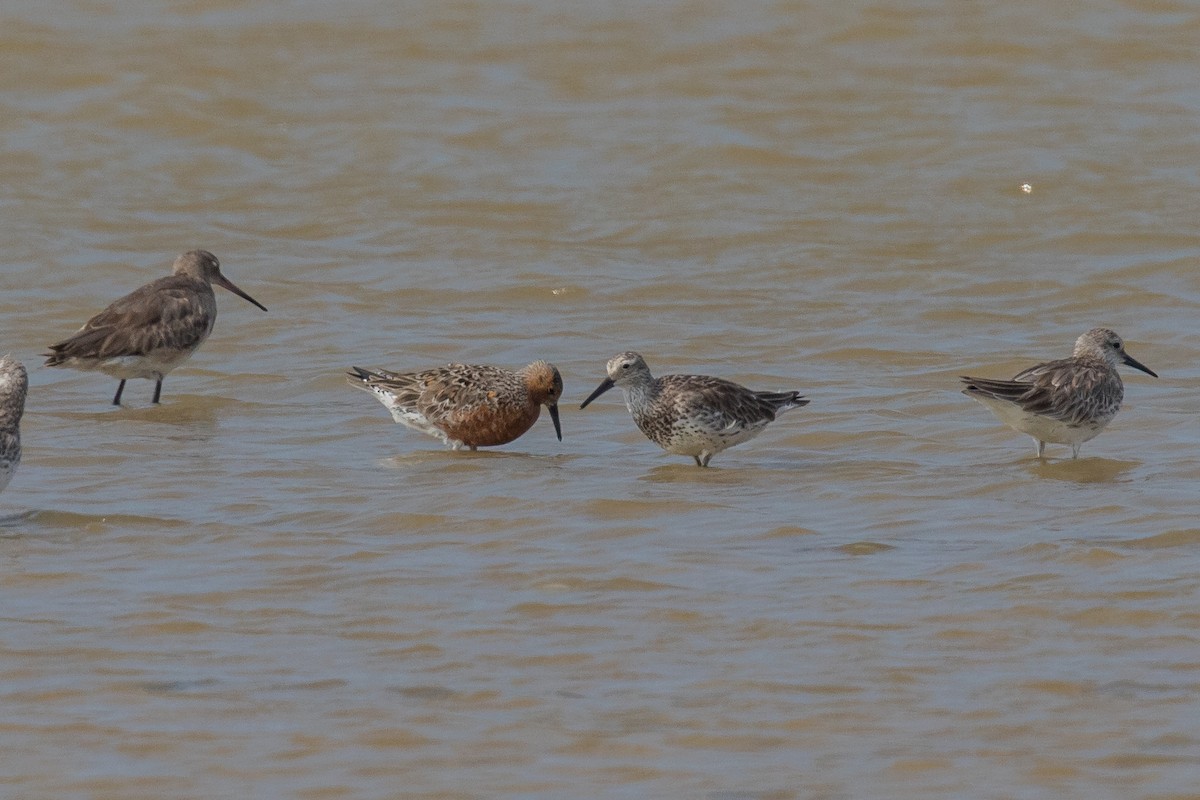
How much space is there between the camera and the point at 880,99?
19734 mm

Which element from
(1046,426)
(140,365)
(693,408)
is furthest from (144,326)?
(1046,426)

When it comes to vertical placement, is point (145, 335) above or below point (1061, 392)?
below

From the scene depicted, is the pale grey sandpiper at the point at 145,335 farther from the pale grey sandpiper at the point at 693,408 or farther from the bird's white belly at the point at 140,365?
the pale grey sandpiper at the point at 693,408

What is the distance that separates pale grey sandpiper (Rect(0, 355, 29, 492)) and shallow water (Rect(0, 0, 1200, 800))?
0.31 m

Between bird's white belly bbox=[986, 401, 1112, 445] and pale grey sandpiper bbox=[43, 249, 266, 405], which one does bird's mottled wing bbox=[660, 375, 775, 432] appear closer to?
bird's white belly bbox=[986, 401, 1112, 445]

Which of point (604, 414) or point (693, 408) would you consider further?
point (604, 414)

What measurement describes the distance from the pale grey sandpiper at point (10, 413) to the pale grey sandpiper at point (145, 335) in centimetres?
291

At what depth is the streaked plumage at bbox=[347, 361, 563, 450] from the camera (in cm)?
1122

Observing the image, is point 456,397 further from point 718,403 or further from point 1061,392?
point 1061,392

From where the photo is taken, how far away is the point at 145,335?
1270 cm

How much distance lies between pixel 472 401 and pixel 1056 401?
128 inches

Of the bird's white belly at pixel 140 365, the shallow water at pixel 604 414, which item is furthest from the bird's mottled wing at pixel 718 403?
the bird's white belly at pixel 140 365

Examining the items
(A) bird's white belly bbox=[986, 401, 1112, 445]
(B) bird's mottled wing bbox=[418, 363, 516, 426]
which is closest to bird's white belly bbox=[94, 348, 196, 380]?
(B) bird's mottled wing bbox=[418, 363, 516, 426]

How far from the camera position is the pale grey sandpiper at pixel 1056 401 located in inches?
417
